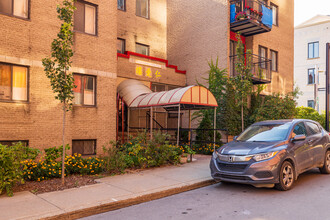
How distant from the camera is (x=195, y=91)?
12039mm

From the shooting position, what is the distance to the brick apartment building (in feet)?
33.1

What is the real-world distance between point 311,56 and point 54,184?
33.9 m

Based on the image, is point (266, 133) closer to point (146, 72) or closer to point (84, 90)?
point (84, 90)

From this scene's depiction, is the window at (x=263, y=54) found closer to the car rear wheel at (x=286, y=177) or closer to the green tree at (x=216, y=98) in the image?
the green tree at (x=216, y=98)

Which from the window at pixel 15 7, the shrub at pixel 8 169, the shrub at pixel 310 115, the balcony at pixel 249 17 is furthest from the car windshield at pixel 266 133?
the shrub at pixel 310 115

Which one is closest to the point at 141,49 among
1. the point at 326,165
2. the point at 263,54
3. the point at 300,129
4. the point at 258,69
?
the point at 258,69

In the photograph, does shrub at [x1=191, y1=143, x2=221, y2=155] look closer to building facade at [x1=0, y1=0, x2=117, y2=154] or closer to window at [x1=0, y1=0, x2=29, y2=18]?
building facade at [x1=0, y1=0, x2=117, y2=154]

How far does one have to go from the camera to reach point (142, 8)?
18.9 metres

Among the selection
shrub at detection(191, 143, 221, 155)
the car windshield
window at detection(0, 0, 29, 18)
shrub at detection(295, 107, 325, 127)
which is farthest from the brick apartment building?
the car windshield

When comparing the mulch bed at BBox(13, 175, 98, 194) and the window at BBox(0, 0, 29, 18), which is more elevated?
the window at BBox(0, 0, 29, 18)

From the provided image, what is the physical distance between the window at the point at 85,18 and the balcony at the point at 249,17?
7940 mm

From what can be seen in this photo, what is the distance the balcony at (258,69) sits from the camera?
17208 mm

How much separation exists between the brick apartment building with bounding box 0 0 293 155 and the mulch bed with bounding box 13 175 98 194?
2.90 metres

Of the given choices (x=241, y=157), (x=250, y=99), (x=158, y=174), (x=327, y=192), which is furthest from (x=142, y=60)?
(x=327, y=192)
